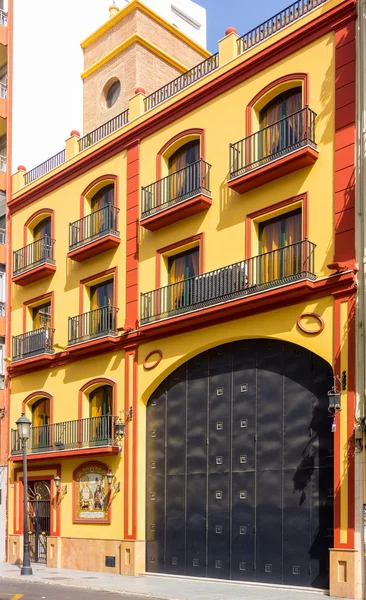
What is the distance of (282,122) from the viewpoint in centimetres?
2197

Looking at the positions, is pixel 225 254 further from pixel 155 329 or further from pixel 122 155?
pixel 122 155

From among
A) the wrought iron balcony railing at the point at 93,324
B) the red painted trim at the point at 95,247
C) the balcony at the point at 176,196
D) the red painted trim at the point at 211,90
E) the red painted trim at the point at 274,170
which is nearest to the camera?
the red painted trim at the point at 274,170

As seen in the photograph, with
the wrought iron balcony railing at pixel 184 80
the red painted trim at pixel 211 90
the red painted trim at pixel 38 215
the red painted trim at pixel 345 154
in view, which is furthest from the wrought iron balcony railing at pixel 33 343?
the red painted trim at pixel 345 154

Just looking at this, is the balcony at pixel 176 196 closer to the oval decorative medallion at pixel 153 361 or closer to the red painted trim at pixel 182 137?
the red painted trim at pixel 182 137

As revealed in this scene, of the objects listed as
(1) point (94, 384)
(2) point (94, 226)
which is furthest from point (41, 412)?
(2) point (94, 226)

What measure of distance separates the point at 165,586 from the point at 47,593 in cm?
299

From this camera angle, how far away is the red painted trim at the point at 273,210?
68.5 ft

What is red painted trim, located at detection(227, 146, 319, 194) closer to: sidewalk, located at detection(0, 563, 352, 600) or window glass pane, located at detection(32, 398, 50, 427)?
sidewalk, located at detection(0, 563, 352, 600)

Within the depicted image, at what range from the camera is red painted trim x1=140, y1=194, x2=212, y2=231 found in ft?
77.5

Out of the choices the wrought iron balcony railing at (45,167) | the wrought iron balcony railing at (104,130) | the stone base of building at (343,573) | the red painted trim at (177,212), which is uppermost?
the wrought iron balcony railing at (104,130)

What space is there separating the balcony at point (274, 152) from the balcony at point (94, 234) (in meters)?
5.54

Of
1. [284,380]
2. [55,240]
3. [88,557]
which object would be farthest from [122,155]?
[88,557]

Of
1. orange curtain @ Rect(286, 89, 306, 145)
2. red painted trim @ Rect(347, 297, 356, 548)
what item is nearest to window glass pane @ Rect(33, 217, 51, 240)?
orange curtain @ Rect(286, 89, 306, 145)

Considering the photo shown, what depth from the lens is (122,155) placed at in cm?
2758
